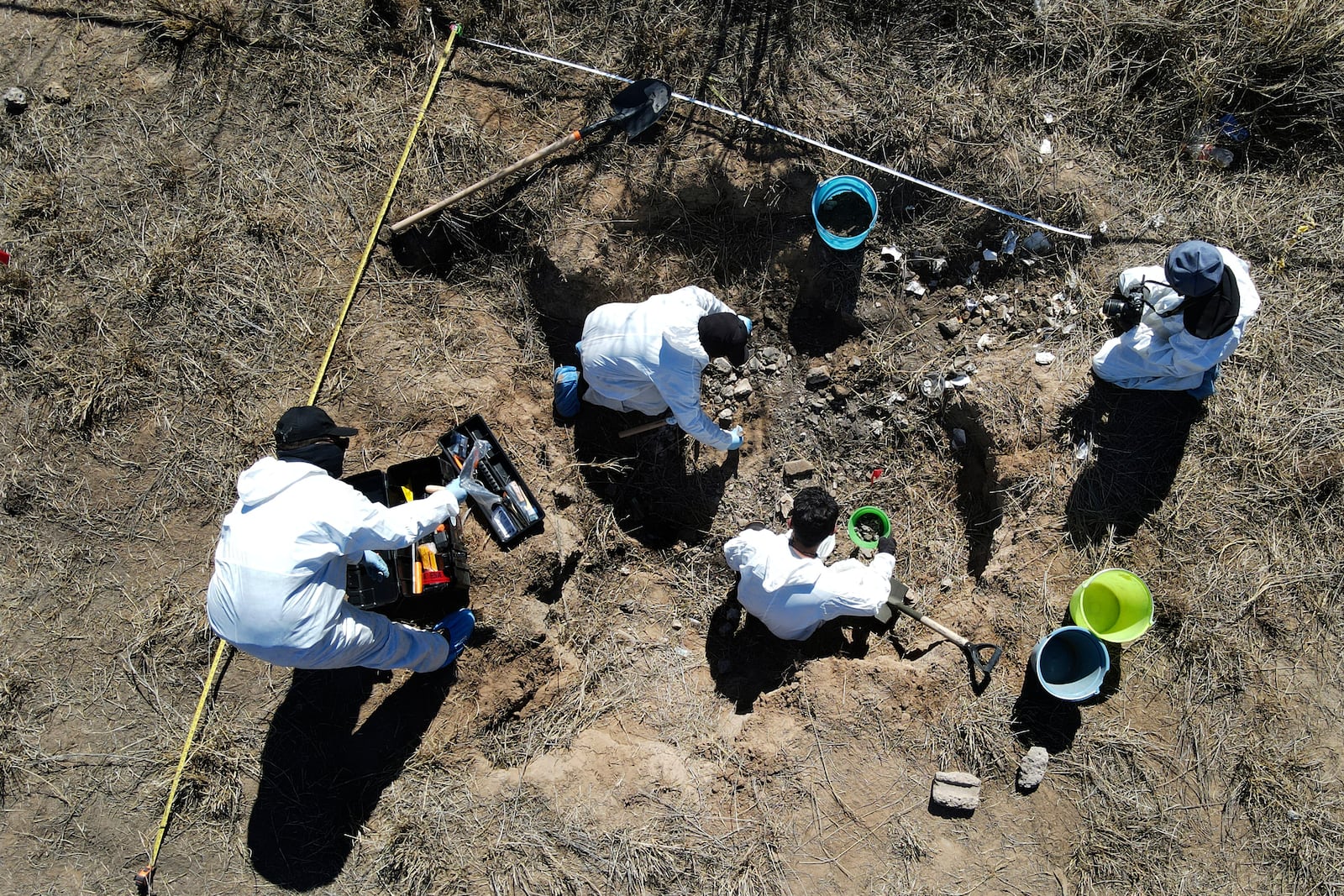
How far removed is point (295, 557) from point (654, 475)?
7.62 feet

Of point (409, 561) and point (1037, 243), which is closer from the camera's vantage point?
point (409, 561)

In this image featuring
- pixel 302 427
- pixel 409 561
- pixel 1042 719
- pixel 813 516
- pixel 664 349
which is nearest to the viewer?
pixel 302 427

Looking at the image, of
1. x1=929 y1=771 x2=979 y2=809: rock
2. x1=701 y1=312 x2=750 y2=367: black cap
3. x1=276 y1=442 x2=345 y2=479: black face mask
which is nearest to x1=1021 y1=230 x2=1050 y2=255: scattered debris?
x1=701 y1=312 x2=750 y2=367: black cap

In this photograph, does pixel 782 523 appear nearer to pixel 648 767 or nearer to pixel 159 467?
pixel 648 767

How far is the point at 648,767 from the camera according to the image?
4152 mm

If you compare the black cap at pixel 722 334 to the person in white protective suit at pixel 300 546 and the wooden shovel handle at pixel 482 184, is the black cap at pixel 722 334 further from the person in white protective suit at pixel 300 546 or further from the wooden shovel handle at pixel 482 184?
the wooden shovel handle at pixel 482 184

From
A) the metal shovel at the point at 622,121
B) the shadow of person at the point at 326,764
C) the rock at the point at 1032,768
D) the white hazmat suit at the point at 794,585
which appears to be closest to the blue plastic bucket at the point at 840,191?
the metal shovel at the point at 622,121

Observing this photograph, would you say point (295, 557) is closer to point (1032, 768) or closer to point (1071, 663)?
point (1032, 768)

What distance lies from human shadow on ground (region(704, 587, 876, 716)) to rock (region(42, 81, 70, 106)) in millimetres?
5337

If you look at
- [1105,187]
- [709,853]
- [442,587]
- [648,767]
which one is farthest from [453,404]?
[1105,187]

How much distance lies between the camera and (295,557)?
3.04 meters

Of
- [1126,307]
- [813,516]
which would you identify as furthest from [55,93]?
[1126,307]

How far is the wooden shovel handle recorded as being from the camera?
14.4ft

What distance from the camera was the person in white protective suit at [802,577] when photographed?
370 centimetres
